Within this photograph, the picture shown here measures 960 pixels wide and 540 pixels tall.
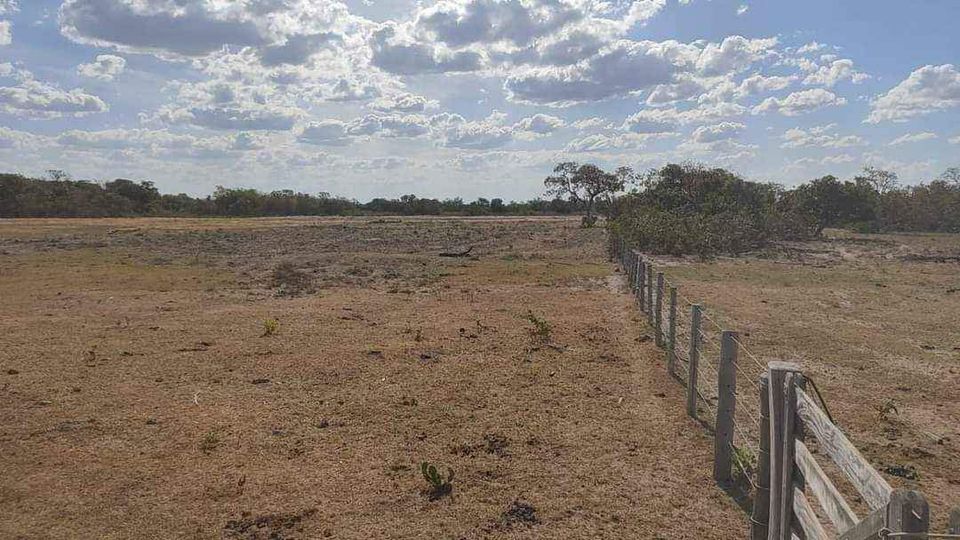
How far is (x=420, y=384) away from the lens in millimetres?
8914

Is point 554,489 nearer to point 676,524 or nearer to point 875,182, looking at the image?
point 676,524

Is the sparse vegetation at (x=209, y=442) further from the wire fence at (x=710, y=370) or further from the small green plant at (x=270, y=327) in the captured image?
the small green plant at (x=270, y=327)

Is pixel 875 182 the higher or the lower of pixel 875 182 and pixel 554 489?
the higher

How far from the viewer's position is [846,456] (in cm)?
292

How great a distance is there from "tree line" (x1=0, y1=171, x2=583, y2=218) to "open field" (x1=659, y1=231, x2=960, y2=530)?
41611 mm

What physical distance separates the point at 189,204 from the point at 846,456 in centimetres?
9782

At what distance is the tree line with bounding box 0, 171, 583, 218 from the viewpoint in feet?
224

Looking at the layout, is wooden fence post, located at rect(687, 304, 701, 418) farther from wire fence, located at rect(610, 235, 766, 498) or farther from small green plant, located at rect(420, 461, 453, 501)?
small green plant, located at rect(420, 461, 453, 501)

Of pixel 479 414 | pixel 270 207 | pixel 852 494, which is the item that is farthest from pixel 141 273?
pixel 270 207

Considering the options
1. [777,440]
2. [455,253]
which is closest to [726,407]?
[777,440]

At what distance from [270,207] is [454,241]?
6122 cm

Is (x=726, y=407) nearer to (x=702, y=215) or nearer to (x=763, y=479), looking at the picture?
(x=763, y=479)

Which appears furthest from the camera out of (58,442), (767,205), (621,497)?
(767,205)

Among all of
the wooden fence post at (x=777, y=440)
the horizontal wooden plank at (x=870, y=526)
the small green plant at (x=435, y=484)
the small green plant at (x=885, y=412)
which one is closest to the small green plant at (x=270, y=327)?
the small green plant at (x=435, y=484)
